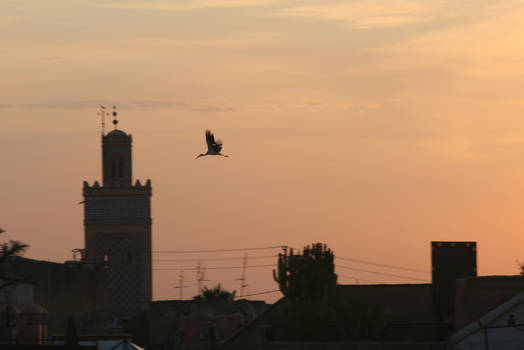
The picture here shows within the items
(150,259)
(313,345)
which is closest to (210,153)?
(313,345)

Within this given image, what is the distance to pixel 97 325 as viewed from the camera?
7575 centimetres

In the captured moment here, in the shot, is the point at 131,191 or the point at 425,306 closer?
the point at 425,306

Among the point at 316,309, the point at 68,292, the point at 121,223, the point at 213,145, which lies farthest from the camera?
the point at 121,223

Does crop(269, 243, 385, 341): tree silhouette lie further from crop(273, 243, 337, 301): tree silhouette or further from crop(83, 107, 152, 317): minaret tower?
crop(83, 107, 152, 317): minaret tower

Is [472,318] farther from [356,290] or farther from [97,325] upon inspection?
[97,325]

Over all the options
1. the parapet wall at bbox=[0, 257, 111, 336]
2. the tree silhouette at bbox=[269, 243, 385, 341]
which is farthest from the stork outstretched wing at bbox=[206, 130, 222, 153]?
the parapet wall at bbox=[0, 257, 111, 336]

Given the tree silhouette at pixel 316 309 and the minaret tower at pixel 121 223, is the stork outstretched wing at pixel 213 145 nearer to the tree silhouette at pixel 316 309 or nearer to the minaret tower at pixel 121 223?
the tree silhouette at pixel 316 309

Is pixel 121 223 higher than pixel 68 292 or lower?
higher

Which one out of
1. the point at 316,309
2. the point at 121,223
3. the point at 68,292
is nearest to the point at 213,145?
the point at 316,309

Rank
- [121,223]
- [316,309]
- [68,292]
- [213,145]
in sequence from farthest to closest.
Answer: [121,223] < [68,292] < [316,309] < [213,145]

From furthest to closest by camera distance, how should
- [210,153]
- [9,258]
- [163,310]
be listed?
[163,310], [9,258], [210,153]

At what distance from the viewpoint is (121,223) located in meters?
113

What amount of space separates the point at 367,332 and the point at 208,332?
36.5 meters

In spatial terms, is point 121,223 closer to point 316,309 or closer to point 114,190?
point 114,190
